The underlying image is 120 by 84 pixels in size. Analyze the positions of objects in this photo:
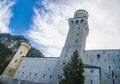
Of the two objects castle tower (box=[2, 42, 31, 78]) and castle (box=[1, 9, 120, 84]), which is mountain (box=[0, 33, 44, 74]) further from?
castle (box=[1, 9, 120, 84])

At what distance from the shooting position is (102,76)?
32.8 m

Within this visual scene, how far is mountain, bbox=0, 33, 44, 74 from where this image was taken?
48088 millimetres

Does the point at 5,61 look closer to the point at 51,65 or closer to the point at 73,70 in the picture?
the point at 51,65

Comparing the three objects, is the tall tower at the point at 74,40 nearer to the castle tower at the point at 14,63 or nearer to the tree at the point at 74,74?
the tree at the point at 74,74

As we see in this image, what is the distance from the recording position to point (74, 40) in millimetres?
37094

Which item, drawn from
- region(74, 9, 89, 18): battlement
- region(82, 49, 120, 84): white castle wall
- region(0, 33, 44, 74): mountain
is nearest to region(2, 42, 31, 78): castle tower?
region(0, 33, 44, 74): mountain

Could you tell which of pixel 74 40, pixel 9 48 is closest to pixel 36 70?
pixel 74 40

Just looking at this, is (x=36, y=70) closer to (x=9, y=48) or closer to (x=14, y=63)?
(x=14, y=63)

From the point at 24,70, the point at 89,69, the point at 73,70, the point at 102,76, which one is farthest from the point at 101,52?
the point at 24,70

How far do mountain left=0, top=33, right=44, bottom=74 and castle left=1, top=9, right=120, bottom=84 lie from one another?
201 inches

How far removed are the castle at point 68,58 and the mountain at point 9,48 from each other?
Result: 510cm

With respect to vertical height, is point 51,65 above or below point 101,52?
below

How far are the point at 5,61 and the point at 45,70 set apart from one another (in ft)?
59.4

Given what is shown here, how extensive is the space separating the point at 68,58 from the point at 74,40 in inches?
247
